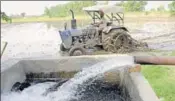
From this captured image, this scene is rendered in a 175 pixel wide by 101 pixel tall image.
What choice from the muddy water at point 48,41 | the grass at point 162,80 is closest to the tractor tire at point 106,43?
the muddy water at point 48,41

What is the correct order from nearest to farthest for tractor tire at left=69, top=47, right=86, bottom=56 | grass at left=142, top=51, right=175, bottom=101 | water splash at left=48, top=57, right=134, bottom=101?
water splash at left=48, top=57, right=134, bottom=101
grass at left=142, top=51, right=175, bottom=101
tractor tire at left=69, top=47, right=86, bottom=56

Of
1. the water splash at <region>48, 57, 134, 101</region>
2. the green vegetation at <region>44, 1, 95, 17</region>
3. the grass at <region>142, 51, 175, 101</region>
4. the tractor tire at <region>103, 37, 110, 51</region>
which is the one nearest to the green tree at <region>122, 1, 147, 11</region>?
the green vegetation at <region>44, 1, 95, 17</region>

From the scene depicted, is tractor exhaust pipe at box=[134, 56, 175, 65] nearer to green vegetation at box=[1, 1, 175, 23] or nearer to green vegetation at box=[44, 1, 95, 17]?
green vegetation at box=[1, 1, 175, 23]

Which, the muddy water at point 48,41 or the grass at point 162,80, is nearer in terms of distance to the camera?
the grass at point 162,80

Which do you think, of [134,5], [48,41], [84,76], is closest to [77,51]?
[84,76]

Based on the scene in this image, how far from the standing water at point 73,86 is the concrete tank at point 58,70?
128mm

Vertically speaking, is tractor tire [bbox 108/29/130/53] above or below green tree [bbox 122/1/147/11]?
above

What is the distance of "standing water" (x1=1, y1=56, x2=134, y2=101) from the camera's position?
6.20 m

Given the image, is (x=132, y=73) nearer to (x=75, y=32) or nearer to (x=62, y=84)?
(x=62, y=84)

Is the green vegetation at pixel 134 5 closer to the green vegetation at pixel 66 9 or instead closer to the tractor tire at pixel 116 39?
the green vegetation at pixel 66 9

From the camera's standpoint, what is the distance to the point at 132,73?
19.1 feet

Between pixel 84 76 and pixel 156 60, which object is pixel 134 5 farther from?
pixel 156 60

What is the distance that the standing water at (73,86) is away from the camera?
6.20 meters

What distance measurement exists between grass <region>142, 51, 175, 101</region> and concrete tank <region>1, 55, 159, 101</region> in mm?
772
